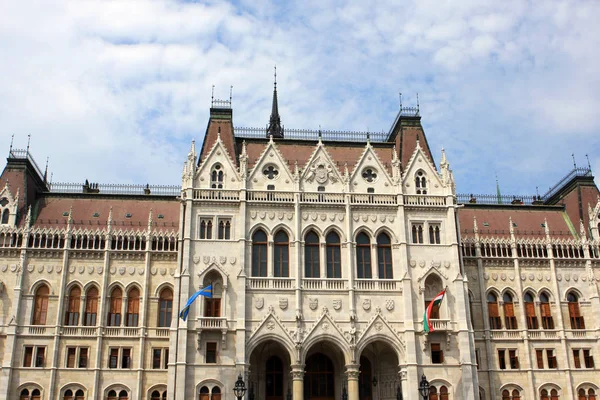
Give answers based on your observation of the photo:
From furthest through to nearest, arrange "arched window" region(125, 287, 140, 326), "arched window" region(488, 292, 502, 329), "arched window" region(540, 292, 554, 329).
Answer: "arched window" region(540, 292, 554, 329) → "arched window" region(488, 292, 502, 329) → "arched window" region(125, 287, 140, 326)

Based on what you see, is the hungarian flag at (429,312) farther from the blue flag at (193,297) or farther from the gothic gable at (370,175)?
the blue flag at (193,297)

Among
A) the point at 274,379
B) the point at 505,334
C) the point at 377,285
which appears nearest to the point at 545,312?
the point at 505,334

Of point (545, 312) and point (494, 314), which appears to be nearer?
point (494, 314)

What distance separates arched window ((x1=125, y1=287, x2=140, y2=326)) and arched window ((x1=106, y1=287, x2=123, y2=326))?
0.67 meters

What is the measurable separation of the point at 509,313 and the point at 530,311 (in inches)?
69.0

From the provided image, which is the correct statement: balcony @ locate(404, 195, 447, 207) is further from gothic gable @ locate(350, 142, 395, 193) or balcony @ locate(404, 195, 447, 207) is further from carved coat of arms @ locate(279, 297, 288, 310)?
→ carved coat of arms @ locate(279, 297, 288, 310)

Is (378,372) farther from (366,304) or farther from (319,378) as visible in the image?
(366,304)

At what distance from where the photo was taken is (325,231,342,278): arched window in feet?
159

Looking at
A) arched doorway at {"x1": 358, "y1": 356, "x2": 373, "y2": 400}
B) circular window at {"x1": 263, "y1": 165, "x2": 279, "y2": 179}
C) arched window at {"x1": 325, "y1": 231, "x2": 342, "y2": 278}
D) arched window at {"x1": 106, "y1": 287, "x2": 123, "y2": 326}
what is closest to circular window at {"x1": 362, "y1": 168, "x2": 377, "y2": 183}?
arched window at {"x1": 325, "y1": 231, "x2": 342, "y2": 278}

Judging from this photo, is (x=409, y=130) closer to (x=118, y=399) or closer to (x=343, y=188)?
(x=343, y=188)

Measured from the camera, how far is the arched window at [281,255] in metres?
48.0

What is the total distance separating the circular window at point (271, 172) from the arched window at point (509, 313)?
21.4 meters

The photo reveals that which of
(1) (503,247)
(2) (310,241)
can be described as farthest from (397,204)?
(1) (503,247)

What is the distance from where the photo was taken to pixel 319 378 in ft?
159
